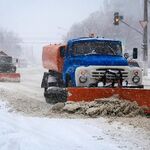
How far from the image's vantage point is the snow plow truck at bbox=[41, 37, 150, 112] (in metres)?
13.5

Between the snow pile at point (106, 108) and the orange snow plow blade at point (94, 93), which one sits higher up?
the orange snow plow blade at point (94, 93)

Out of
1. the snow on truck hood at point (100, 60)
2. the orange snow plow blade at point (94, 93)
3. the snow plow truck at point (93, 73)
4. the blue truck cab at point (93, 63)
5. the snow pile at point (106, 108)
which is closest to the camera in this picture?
the snow pile at point (106, 108)

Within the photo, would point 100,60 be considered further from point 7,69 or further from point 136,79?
point 7,69

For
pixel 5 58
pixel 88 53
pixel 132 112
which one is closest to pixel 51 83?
pixel 88 53

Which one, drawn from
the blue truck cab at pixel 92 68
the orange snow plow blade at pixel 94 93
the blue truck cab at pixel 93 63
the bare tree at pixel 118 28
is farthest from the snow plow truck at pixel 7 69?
the bare tree at pixel 118 28

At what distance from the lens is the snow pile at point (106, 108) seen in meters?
12.5

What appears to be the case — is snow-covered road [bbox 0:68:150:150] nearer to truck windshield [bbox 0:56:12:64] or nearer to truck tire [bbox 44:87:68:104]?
truck tire [bbox 44:87:68:104]

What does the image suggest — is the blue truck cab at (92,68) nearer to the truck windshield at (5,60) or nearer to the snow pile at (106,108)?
the snow pile at (106,108)

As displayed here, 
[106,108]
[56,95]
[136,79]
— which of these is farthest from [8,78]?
[106,108]

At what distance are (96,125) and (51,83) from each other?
22.9 feet

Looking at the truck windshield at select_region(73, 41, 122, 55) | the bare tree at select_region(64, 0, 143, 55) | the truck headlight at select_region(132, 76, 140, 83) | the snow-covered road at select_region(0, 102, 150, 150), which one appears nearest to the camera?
the snow-covered road at select_region(0, 102, 150, 150)

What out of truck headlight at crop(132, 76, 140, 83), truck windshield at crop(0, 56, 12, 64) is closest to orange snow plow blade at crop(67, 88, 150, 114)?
truck headlight at crop(132, 76, 140, 83)

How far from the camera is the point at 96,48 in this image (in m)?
16.4

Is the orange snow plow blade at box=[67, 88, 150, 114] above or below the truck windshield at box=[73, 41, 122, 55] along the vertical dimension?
below
